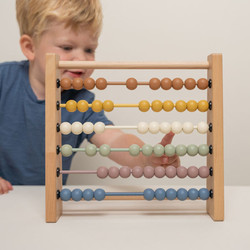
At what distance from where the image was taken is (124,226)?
32.9 inches

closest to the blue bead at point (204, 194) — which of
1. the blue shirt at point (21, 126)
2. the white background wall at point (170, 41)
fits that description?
the blue shirt at point (21, 126)

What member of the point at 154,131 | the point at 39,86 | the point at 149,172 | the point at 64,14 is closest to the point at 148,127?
the point at 154,131

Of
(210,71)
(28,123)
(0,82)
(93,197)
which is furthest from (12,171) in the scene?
(210,71)

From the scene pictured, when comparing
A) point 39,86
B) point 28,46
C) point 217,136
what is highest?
point 28,46

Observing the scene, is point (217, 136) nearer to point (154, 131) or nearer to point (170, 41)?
point (154, 131)

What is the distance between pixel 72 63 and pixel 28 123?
758 mm

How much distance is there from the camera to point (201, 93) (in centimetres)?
183

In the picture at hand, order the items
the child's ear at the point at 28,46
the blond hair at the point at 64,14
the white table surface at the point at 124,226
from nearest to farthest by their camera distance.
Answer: the white table surface at the point at 124,226 → the blond hair at the point at 64,14 → the child's ear at the point at 28,46

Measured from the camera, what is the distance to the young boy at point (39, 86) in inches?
53.2

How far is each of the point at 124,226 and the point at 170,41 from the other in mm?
1198

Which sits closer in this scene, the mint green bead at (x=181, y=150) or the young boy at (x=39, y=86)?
the mint green bead at (x=181, y=150)

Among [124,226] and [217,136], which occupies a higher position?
[217,136]

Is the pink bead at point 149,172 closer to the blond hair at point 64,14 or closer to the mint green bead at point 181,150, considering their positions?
the mint green bead at point 181,150

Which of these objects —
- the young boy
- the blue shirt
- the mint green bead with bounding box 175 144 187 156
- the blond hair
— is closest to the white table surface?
the mint green bead with bounding box 175 144 187 156
